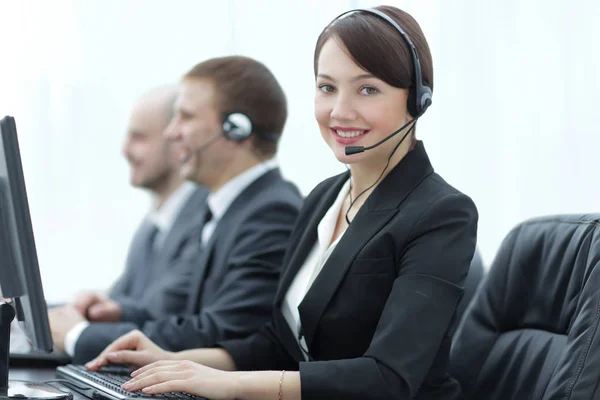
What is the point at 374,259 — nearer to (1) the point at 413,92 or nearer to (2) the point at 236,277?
(1) the point at 413,92

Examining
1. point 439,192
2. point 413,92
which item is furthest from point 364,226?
point 413,92

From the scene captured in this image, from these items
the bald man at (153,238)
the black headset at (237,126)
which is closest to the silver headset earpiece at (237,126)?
the black headset at (237,126)

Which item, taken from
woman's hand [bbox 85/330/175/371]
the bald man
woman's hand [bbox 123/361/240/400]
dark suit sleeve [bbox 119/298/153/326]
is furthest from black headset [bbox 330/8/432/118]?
dark suit sleeve [bbox 119/298/153/326]

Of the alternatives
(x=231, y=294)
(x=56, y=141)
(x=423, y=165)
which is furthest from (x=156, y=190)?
(x=423, y=165)

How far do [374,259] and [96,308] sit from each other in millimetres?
1151

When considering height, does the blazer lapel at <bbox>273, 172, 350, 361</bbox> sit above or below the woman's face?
below

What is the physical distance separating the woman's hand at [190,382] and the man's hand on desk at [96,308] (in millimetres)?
1050

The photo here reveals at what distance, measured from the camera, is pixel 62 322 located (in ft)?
6.63

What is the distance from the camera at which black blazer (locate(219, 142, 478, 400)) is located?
1.21 meters

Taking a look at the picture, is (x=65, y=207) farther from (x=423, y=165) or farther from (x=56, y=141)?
(x=423, y=165)

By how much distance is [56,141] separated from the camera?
3.45 meters

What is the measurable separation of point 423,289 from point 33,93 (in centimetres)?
253

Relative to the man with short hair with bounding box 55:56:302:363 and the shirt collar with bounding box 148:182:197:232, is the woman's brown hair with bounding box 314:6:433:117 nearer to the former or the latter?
the man with short hair with bounding box 55:56:302:363

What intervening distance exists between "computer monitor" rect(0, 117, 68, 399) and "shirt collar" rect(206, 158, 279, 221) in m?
Answer: 0.83
